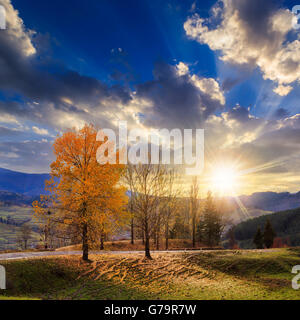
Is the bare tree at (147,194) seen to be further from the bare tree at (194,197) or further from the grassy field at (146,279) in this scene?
the bare tree at (194,197)

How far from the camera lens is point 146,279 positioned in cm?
1562

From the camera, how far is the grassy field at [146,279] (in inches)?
487

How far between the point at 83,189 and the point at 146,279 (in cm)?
922

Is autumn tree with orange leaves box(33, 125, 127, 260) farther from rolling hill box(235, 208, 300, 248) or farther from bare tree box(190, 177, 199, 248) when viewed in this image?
Answer: rolling hill box(235, 208, 300, 248)

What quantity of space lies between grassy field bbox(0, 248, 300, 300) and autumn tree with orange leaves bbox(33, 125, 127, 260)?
2.95 meters

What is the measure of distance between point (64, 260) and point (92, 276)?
3.38 m

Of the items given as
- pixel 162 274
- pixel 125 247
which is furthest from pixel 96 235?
pixel 125 247

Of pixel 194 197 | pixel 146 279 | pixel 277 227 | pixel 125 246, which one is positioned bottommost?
pixel 277 227

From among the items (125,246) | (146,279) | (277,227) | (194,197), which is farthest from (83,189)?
(277,227)

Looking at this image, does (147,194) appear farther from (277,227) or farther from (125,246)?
(277,227)

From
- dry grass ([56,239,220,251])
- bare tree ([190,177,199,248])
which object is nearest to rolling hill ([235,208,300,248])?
dry grass ([56,239,220,251])

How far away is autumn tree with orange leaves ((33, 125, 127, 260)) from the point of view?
642 inches
